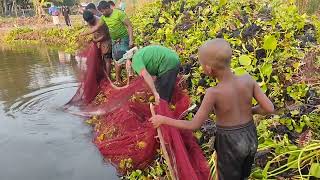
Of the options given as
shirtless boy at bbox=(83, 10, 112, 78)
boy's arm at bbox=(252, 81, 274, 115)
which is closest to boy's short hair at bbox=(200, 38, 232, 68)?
boy's arm at bbox=(252, 81, 274, 115)

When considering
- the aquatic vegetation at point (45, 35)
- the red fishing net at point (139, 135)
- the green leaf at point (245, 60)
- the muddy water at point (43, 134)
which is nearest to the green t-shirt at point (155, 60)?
the red fishing net at point (139, 135)

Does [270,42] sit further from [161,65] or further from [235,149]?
[235,149]

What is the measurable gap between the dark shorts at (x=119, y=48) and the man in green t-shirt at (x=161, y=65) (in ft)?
8.01

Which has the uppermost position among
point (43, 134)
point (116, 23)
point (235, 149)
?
point (116, 23)

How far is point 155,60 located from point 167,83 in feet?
1.16

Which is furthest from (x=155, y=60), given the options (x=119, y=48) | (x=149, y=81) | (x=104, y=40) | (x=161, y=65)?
(x=104, y=40)

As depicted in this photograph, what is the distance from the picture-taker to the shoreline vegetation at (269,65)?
12.1 feet

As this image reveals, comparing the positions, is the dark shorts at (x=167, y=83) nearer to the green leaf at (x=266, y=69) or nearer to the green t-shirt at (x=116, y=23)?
the green leaf at (x=266, y=69)

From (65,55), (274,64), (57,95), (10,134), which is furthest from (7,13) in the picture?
(274,64)

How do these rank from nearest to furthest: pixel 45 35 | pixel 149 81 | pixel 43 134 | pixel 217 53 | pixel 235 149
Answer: pixel 217 53 → pixel 235 149 → pixel 149 81 → pixel 43 134 → pixel 45 35

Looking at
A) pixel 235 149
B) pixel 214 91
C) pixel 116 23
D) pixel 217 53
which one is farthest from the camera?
pixel 116 23

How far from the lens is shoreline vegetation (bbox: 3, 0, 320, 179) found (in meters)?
3.70

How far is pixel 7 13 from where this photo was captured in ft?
115

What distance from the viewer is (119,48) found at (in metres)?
7.75
